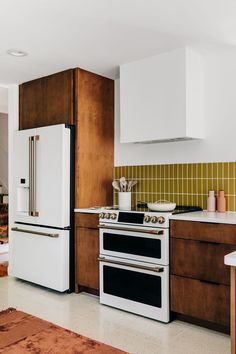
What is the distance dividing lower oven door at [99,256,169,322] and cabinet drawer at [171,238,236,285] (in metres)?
0.13

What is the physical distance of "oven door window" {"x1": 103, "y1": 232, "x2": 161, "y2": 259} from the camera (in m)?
3.01

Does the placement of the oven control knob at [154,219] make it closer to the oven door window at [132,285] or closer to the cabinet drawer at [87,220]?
the oven door window at [132,285]

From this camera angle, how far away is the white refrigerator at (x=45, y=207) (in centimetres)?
367

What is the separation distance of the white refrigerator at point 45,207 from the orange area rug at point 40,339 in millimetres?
787

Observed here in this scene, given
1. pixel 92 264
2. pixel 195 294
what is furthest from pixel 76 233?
pixel 195 294

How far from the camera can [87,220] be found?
364 centimetres

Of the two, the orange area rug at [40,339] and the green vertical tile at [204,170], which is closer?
the orange area rug at [40,339]

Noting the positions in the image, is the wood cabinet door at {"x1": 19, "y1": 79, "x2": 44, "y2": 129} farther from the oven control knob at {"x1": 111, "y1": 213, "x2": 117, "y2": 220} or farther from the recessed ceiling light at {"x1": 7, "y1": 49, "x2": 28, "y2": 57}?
the oven control knob at {"x1": 111, "y1": 213, "x2": 117, "y2": 220}

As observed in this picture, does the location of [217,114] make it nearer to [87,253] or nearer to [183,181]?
[183,181]

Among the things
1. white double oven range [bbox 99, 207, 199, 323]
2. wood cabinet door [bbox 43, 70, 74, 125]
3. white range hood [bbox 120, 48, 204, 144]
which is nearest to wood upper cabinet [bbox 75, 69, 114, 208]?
wood cabinet door [bbox 43, 70, 74, 125]

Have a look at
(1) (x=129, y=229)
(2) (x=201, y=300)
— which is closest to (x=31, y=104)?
(1) (x=129, y=229)

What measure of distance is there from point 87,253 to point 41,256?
0.55m

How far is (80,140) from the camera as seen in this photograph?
12.4ft

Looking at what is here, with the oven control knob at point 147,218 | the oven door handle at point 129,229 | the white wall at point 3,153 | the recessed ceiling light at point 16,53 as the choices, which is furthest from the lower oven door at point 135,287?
the white wall at point 3,153
